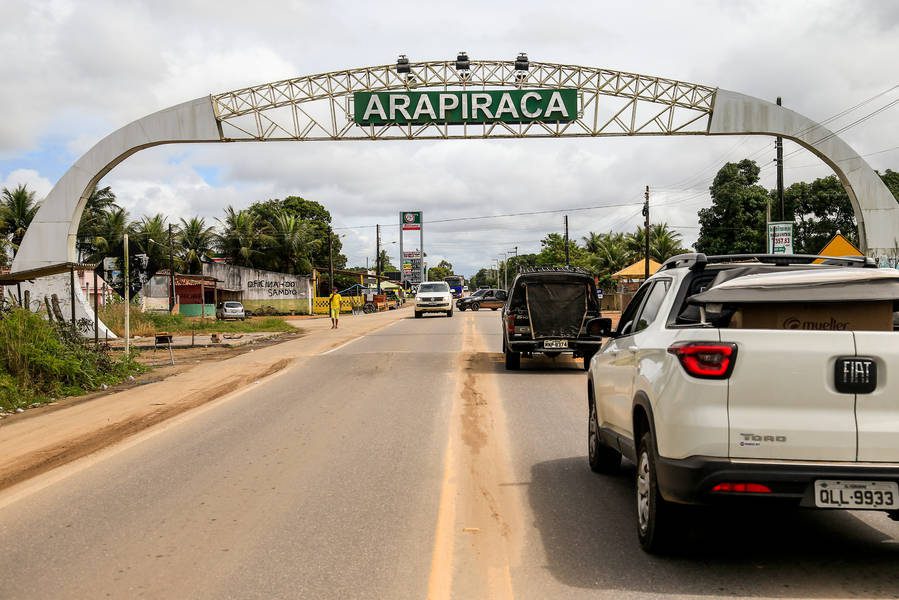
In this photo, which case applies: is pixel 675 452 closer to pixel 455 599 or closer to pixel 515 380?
pixel 455 599

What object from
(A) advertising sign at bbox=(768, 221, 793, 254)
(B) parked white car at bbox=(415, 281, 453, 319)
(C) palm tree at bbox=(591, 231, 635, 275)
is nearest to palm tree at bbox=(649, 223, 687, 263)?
(C) palm tree at bbox=(591, 231, 635, 275)

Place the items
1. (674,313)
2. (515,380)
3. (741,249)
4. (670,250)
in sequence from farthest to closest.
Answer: (670,250)
(741,249)
(515,380)
(674,313)

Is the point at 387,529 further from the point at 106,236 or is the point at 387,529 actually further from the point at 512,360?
the point at 106,236

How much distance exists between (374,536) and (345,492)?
135cm

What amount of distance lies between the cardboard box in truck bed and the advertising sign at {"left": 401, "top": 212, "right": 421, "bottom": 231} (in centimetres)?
12901

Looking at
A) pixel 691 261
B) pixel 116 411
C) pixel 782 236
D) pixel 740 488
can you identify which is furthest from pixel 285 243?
pixel 740 488

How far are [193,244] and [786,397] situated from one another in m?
69.2

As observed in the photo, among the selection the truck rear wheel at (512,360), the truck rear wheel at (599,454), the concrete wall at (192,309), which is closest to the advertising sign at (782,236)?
the truck rear wheel at (512,360)

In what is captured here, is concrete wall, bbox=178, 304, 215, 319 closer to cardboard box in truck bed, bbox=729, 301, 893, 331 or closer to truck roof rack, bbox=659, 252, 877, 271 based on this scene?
truck roof rack, bbox=659, 252, 877, 271

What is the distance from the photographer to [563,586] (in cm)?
483

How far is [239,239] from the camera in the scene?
7094 cm

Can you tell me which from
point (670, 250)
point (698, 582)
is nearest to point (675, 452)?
point (698, 582)

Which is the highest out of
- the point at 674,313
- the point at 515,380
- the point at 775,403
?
the point at 674,313

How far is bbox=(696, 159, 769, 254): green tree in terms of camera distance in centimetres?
5862
